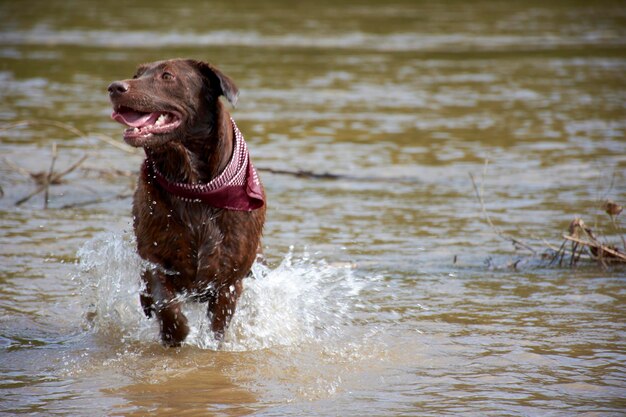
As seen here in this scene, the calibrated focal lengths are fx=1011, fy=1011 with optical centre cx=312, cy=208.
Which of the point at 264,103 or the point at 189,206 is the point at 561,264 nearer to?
the point at 189,206

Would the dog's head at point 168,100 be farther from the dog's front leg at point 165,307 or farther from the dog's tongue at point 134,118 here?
the dog's front leg at point 165,307

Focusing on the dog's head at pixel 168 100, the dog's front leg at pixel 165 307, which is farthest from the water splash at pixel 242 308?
the dog's head at pixel 168 100

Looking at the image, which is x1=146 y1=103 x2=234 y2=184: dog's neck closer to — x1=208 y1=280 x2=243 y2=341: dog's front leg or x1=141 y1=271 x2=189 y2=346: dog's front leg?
x1=141 y1=271 x2=189 y2=346: dog's front leg

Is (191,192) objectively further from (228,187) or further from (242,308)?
(242,308)

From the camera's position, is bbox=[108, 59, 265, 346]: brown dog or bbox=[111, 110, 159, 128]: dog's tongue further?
bbox=[108, 59, 265, 346]: brown dog

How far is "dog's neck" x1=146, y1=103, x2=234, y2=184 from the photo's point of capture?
18.6 ft

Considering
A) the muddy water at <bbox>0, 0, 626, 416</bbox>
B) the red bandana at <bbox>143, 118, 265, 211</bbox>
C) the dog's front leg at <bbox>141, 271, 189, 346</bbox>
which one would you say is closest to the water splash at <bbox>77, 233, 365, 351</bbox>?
the muddy water at <bbox>0, 0, 626, 416</bbox>

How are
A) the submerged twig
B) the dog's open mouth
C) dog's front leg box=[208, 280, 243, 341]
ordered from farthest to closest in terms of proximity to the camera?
the submerged twig → dog's front leg box=[208, 280, 243, 341] → the dog's open mouth

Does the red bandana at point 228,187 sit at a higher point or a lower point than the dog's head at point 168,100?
lower

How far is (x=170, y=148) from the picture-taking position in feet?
18.5

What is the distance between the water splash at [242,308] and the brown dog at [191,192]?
401mm

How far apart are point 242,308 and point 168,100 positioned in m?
1.74

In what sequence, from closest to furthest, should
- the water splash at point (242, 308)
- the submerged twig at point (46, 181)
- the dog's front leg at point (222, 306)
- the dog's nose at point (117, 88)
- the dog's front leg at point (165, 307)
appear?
the dog's nose at point (117, 88) → the dog's front leg at point (165, 307) → the dog's front leg at point (222, 306) → the water splash at point (242, 308) → the submerged twig at point (46, 181)

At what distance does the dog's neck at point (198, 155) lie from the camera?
5.66m
